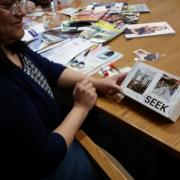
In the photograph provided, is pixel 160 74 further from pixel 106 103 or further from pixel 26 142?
pixel 26 142

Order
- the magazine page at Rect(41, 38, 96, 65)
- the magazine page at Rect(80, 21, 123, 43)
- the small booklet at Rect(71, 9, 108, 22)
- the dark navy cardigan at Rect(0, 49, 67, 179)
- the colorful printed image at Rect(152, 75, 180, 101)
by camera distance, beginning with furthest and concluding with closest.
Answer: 1. the small booklet at Rect(71, 9, 108, 22)
2. the magazine page at Rect(80, 21, 123, 43)
3. the magazine page at Rect(41, 38, 96, 65)
4. the colorful printed image at Rect(152, 75, 180, 101)
5. the dark navy cardigan at Rect(0, 49, 67, 179)

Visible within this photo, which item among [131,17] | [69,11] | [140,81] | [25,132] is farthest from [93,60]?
[69,11]

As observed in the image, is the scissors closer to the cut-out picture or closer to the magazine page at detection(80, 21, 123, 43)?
the magazine page at detection(80, 21, 123, 43)

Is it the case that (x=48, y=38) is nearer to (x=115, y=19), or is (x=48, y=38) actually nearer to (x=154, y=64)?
(x=115, y=19)

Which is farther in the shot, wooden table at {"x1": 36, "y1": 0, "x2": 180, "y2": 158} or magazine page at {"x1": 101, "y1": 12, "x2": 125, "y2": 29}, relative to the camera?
magazine page at {"x1": 101, "y1": 12, "x2": 125, "y2": 29}

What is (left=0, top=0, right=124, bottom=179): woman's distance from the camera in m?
0.90

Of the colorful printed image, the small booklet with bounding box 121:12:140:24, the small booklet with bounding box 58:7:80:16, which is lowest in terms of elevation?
the small booklet with bounding box 58:7:80:16

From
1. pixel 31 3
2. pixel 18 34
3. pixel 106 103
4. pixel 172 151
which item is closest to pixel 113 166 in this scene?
pixel 172 151

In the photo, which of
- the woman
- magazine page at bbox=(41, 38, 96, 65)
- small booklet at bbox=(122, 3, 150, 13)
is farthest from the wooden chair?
small booklet at bbox=(122, 3, 150, 13)

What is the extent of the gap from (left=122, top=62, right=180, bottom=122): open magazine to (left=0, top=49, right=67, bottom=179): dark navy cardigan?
310 mm

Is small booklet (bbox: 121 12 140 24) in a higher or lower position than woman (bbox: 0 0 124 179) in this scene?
higher

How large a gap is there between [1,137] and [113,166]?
13.7 inches

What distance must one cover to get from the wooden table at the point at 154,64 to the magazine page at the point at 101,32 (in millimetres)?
43

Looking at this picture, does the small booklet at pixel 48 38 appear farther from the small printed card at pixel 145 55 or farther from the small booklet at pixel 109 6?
the small printed card at pixel 145 55
